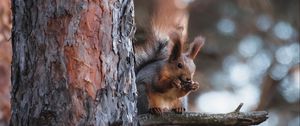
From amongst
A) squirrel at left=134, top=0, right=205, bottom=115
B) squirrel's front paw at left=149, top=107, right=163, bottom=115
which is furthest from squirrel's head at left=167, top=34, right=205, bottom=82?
squirrel's front paw at left=149, top=107, right=163, bottom=115

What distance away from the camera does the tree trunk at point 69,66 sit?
206 cm

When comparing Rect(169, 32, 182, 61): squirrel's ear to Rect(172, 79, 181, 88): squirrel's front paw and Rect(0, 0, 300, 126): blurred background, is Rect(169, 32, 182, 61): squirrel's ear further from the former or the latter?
Rect(0, 0, 300, 126): blurred background

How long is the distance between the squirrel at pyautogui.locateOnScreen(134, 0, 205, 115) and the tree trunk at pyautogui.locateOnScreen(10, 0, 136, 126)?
59 cm

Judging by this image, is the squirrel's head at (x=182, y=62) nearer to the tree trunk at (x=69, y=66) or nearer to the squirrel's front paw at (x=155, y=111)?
the squirrel's front paw at (x=155, y=111)

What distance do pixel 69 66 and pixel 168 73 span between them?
0.90 metres

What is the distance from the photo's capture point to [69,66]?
209cm

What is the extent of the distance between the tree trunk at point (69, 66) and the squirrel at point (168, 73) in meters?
0.59

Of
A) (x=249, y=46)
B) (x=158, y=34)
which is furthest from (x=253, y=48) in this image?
(x=158, y=34)

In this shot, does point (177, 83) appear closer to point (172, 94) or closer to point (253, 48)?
point (172, 94)

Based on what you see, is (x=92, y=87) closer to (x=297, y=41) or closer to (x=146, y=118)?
(x=146, y=118)

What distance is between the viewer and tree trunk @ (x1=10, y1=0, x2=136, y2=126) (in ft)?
6.76

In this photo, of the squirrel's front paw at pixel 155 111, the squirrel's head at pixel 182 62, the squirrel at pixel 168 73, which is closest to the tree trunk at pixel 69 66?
the squirrel's front paw at pixel 155 111

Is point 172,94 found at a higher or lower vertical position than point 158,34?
lower

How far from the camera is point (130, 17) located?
7.38 feet
